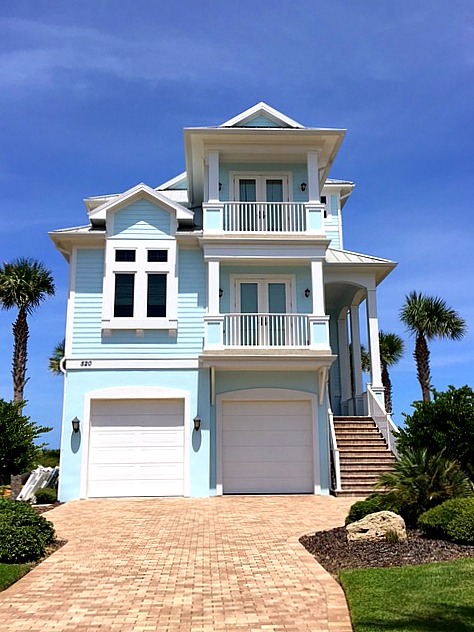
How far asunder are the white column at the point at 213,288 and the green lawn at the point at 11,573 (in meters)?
10.2

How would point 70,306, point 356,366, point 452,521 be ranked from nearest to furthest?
point 452,521 → point 70,306 → point 356,366

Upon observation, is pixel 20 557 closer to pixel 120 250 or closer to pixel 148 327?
pixel 148 327

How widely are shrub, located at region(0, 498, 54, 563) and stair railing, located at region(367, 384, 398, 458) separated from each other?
431 inches

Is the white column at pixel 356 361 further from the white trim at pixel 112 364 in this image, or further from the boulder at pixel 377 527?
the boulder at pixel 377 527

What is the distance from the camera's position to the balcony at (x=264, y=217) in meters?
18.6

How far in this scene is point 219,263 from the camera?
60.7 feet

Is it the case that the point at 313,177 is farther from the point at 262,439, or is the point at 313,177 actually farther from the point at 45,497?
the point at 45,497

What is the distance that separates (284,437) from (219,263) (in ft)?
17.3

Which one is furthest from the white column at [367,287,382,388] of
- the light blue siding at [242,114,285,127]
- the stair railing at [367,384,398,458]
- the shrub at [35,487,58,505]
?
the shrub at [35,487,58,505]

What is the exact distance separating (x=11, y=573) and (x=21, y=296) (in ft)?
72.0

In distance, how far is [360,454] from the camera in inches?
719

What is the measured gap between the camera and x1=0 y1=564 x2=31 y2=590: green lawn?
7719 mm

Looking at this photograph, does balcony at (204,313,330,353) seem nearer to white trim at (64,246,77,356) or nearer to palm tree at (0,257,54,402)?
white trim at (64,246,77,356)

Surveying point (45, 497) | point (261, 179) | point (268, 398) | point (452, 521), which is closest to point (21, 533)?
point (452, 521)
